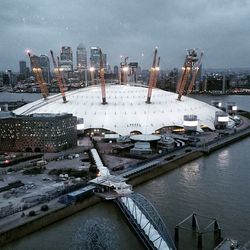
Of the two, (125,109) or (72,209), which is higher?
(125,109)

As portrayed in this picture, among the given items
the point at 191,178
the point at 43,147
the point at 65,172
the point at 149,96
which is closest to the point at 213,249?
the point at 191,178

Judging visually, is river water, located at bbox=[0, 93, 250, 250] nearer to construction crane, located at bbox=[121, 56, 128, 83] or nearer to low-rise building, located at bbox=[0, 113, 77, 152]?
low-rise building, located at bbox=[0, 113, 77, 152]

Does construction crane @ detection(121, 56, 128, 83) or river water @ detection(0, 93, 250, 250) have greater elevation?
construction crane @ detection(121, 56, 128, 83)

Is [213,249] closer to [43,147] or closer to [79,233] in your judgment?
[79,233]

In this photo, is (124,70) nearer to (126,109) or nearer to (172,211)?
(126,109)

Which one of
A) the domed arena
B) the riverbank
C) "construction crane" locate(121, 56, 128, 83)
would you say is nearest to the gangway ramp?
the riverbank

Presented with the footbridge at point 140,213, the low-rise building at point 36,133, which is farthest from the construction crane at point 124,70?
the footbridge at point 140,213

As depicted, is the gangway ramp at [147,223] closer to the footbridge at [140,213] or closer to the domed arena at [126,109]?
the footbridge at [140,213]

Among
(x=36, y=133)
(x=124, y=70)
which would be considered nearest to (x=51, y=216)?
(x=36, y=133)
